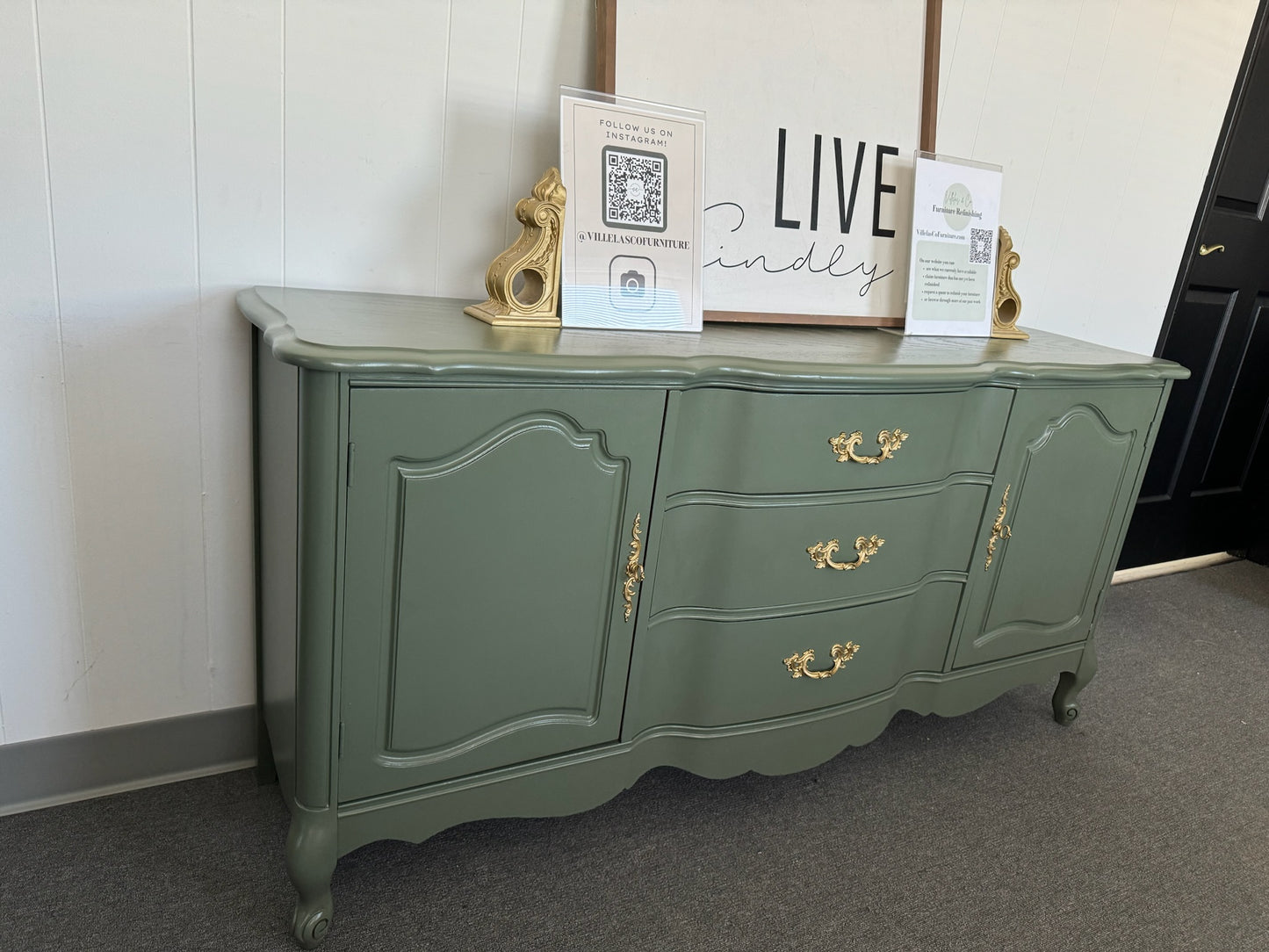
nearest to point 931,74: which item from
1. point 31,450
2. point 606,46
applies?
point 606,46

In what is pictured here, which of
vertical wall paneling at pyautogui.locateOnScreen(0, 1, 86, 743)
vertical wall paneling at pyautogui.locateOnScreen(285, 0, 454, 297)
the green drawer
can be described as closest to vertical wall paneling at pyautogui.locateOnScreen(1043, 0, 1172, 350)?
the green drawer

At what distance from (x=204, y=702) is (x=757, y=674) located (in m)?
0.96

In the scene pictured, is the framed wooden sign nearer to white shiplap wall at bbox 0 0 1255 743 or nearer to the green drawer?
white shiplap wall at bbox 0 0 1255 743

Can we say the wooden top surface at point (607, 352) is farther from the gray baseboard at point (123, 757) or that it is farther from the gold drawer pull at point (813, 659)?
the gray baseboard at point (123, 757)

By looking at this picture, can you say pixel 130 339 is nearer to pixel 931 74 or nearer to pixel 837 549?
pixel 837 549

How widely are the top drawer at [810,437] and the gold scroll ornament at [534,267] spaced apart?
288 millimetres

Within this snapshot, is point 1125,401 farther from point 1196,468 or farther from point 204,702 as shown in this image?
point 204,702

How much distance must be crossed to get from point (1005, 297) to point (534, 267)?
1.10 meters

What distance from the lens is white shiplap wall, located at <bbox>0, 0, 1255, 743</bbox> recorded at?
3.87 feet

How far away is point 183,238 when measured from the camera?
1268 mm

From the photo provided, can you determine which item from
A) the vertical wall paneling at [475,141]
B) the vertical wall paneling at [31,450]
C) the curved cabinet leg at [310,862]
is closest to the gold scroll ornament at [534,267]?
the vertical wall paneling at [475,141]

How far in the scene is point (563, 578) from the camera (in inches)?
48.3

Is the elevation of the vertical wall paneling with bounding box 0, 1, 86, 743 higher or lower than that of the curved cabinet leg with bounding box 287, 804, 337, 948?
higher

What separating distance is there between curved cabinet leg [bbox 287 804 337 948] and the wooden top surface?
0.63 metres
